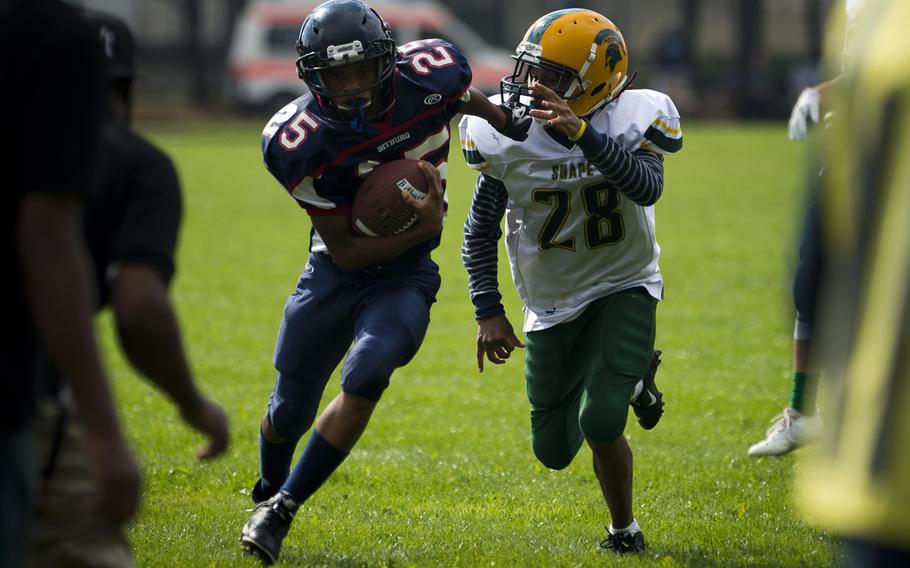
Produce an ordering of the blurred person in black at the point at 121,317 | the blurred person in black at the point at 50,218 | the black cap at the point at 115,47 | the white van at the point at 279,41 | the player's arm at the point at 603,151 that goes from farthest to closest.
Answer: the white van at the point at 279,41 < the player's arm at the point at 603,151 < the black cap at the point at 115,47 < the blurred person in black at the point at 121,317 < the blurred person in black at the point at 50,218

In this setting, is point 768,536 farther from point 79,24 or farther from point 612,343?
point 79,24

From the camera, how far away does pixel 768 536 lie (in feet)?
A: 15.1

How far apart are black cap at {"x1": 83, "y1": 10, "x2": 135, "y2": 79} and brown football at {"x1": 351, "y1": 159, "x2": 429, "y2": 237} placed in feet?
4.65

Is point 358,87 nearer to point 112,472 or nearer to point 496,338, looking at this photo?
point 496,338

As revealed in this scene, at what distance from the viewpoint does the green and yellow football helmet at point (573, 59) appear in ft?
14.5

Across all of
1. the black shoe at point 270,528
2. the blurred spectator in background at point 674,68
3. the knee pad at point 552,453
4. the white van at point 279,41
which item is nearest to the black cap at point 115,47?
the black shoe at point 270,528

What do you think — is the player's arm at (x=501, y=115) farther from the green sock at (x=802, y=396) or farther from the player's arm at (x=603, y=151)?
the green sock at (x=802, y=396)

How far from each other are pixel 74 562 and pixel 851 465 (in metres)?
1.56

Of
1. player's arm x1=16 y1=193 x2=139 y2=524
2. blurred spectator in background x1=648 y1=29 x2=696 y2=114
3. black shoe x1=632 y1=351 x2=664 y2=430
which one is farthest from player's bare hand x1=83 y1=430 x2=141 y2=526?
blurred spectator in background x1=648 y1=29 x2=696 y2=114

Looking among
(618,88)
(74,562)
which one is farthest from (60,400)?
(618,88)

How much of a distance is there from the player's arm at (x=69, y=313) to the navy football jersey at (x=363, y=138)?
2.14 m

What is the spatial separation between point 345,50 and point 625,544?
6.52ft

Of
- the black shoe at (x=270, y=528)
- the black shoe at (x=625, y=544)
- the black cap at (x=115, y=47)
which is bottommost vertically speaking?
the black shoe at (x=625, y=544)

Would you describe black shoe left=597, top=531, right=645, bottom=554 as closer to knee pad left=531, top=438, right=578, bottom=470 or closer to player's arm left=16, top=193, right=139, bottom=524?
knee pad left=531, top=438, right=578, bottom=470
